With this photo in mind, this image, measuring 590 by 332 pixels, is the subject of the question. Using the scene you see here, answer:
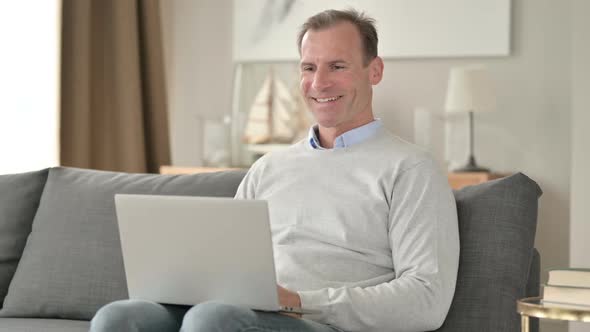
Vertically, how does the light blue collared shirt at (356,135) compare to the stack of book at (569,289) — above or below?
above

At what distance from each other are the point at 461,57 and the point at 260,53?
111 cm

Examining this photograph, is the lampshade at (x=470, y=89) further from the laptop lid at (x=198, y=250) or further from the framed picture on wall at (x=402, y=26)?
the laptop lid at (x=198, y=250)

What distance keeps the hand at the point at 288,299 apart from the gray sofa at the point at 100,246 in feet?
0.73

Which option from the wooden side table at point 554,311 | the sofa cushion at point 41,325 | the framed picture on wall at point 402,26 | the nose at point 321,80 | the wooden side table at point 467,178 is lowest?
the sofa cushion at point 41,325

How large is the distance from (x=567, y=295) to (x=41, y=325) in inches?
50.4

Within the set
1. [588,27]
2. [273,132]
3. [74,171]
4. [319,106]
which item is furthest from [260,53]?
[319,106]

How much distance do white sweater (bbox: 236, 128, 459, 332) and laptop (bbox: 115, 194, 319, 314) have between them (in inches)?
6.4

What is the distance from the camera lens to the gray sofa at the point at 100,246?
209cm

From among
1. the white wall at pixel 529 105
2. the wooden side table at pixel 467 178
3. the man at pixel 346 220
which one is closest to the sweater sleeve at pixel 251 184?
the man at pixel 346 220

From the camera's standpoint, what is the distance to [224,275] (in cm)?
182

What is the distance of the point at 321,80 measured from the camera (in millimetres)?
2318

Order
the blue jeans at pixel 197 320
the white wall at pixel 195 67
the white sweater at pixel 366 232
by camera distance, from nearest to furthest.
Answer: the blue jeans at pixel 197 320
the white sweater at pixel 366 232
the white wall at pixel 195 67

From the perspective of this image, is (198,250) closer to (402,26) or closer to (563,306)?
(563,306)

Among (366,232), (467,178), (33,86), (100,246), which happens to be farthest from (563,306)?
(33,86)
